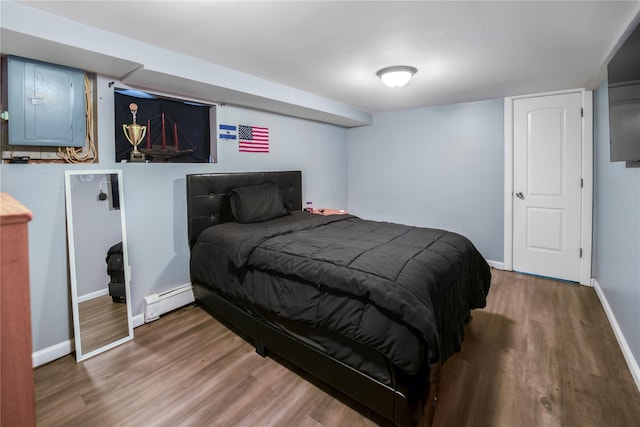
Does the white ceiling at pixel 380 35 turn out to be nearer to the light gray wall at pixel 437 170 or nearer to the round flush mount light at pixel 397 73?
the round flush mount light at pixel 397 73

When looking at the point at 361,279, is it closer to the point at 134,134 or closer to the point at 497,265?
the point at 134,134

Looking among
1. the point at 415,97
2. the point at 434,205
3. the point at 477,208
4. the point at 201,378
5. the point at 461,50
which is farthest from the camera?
the point at 434,205

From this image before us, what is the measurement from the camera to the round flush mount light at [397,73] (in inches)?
106

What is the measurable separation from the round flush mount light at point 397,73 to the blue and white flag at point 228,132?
1625 mm

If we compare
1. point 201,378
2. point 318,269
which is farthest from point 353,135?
point 201,378

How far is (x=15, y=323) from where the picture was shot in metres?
0.75

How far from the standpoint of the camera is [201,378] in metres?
1.98

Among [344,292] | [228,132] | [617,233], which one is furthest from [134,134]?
[617,233]

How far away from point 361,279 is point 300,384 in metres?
0.83

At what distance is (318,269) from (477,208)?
3.08 m

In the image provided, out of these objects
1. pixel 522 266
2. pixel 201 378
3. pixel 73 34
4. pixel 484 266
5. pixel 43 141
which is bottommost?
pixel 201 378

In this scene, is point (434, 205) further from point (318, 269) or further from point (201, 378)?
point (201, 378)

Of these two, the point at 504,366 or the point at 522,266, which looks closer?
the point at 504,366

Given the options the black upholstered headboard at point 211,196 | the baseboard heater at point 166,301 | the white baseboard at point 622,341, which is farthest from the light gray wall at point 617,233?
the baseboard heater at point 166,301
